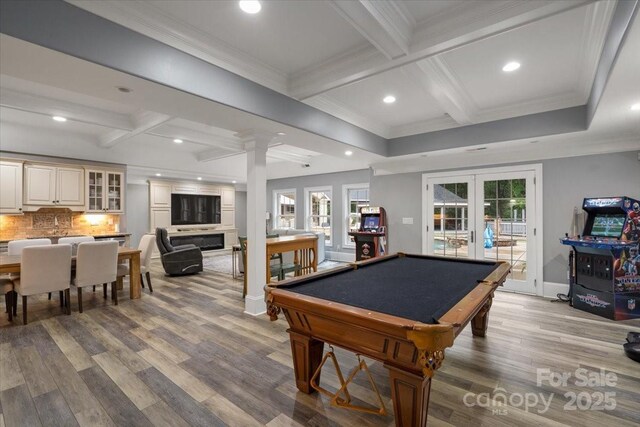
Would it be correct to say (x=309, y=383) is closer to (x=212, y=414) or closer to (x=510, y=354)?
(x=212, y=414)

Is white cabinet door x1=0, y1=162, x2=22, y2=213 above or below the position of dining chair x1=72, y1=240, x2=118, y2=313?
above

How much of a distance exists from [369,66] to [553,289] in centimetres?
449

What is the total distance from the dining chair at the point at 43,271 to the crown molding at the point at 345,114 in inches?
145

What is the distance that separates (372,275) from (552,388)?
1.60 m

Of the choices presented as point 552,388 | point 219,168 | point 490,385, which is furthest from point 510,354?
point 219,168

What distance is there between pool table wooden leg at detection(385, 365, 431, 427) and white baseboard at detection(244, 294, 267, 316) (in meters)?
2.58

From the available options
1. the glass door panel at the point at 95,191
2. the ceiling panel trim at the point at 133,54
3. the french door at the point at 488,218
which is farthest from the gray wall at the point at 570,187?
the glass door panel at the point at 95,191

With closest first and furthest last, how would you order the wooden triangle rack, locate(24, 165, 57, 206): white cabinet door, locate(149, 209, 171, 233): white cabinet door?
1. the wooden triangle rack
2. locate(24, 165, 57, 206): white cabinet door
3. locate(149, 209, 171, 233): white cabinet door

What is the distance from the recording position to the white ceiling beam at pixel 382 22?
1883 mm

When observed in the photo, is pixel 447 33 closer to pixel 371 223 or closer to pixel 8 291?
pixel 371 223

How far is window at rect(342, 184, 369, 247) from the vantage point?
802 cm

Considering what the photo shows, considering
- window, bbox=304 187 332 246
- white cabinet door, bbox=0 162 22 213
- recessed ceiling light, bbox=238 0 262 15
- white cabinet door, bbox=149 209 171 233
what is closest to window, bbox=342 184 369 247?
window, bbox=304 187 332 246

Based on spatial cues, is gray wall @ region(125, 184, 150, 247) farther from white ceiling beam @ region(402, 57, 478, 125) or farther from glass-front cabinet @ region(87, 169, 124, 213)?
white ceiling beam @ region(402, 57, 478, 125)

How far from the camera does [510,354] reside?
2.75m
